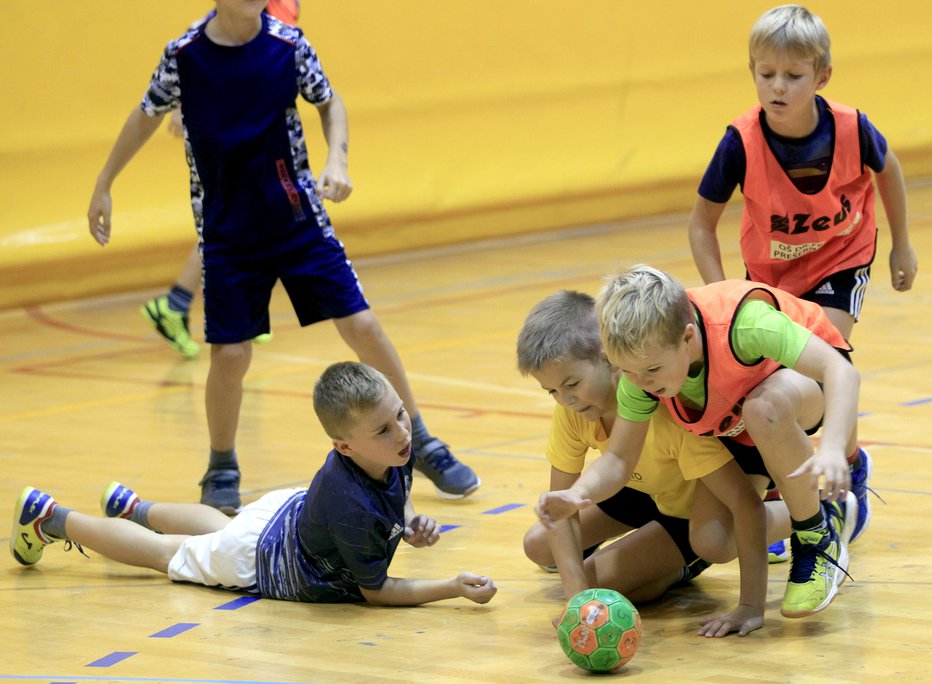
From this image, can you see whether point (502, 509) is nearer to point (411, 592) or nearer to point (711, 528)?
point (411, 592)

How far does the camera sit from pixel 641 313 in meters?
3.11

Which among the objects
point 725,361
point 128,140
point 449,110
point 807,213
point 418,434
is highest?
point 449,110

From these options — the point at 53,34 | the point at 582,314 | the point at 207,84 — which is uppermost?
the point at 53,34

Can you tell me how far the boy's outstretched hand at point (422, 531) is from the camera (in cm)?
370

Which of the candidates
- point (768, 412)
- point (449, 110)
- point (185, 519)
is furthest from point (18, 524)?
point (449, 110)

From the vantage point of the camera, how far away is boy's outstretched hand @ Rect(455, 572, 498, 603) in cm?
353

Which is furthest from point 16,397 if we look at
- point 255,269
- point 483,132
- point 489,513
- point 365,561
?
point 483,132

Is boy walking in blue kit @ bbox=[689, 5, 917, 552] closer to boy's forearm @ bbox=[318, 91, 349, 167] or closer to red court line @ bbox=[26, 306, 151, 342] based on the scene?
boy's forearm @ bbox=[318, 91, 349, 167]

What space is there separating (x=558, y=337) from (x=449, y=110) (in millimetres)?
6634

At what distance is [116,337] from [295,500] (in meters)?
4.15

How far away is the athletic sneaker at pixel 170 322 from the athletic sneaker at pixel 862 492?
384 cm

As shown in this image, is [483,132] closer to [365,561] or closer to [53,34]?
[53,34]

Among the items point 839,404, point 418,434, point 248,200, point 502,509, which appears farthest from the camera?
point 418,434

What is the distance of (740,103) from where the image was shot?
1111cm
